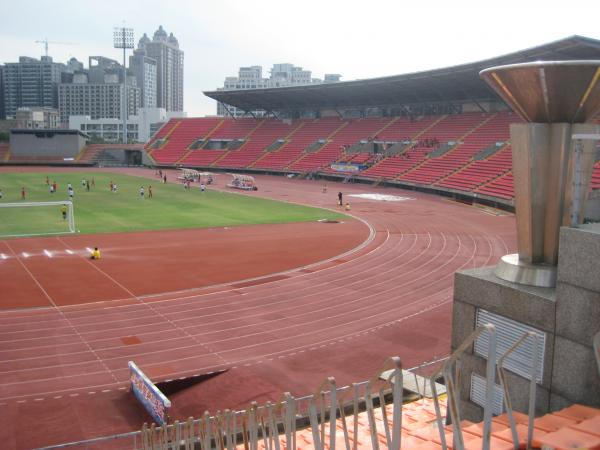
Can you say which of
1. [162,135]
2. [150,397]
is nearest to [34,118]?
[162,135]

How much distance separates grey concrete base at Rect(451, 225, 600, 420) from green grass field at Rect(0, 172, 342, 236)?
3106 centimetres

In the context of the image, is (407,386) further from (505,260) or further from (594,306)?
(594,306)

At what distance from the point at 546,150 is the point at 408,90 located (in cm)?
6757

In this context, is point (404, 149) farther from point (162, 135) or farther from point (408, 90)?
point (162, 135)

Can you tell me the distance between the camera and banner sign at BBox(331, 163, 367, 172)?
73.5 meters

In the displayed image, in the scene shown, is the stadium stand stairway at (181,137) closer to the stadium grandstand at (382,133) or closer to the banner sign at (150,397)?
the stadium grandstand at (382,133)

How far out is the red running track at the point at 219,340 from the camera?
1325 cm

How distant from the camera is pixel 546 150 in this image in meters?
9.03

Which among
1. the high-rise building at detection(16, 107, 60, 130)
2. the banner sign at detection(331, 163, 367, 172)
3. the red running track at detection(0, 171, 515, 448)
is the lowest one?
the red running track at detection(0, 171, 515, 448)

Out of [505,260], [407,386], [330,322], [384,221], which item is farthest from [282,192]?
[505,260]

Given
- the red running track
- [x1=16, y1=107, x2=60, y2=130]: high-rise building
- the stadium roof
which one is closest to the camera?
the red running track

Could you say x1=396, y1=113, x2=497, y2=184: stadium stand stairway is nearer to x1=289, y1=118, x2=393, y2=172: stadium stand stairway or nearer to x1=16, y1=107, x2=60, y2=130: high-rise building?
x1=289, y1=118, x2=393, y2=172: stadium stand stairway

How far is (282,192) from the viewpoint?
61.1m

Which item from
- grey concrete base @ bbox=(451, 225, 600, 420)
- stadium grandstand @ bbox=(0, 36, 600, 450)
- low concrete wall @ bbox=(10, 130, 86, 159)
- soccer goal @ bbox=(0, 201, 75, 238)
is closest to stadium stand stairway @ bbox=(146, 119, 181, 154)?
low concrete wall @ bbox=(10, 130, 86, 159)
